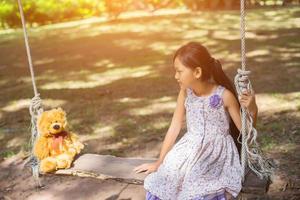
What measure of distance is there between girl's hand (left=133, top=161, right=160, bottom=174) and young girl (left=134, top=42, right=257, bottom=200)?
0.15ft

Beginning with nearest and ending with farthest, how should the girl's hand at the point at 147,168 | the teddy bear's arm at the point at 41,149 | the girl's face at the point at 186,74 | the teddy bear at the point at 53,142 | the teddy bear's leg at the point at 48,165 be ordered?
the girl's face at the point at 186,74 < the girl's hand at the point at 147,168 < the teddy bear's leg at the point at 48,165 < the teddy bear at the point at 53,142 < the teddy bear's arm at the point at 41,149

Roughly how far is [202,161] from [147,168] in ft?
1.35

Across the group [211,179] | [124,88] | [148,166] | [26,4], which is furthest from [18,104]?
[26,4]

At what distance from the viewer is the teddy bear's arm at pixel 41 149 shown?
3400 mm

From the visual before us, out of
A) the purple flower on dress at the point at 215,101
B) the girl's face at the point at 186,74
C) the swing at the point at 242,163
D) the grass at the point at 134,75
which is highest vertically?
the girl's face at the point at 186,74

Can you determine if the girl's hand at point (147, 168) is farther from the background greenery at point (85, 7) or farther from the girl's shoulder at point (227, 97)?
the background greenery at point (85, 7)

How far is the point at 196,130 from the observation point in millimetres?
2875

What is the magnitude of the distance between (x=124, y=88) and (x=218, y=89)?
4.67 m

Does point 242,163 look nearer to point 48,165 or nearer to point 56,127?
point 48,165

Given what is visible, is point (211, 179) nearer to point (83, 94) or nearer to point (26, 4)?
point (83, 94)

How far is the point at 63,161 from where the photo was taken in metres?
3.21

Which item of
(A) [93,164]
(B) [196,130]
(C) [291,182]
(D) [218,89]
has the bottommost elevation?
(C) [291,182]

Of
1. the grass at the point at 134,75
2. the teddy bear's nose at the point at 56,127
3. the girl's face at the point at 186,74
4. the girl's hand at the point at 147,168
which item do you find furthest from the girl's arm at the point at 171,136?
the grass at the point at 134,75

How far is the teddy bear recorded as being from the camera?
3.29 meters
